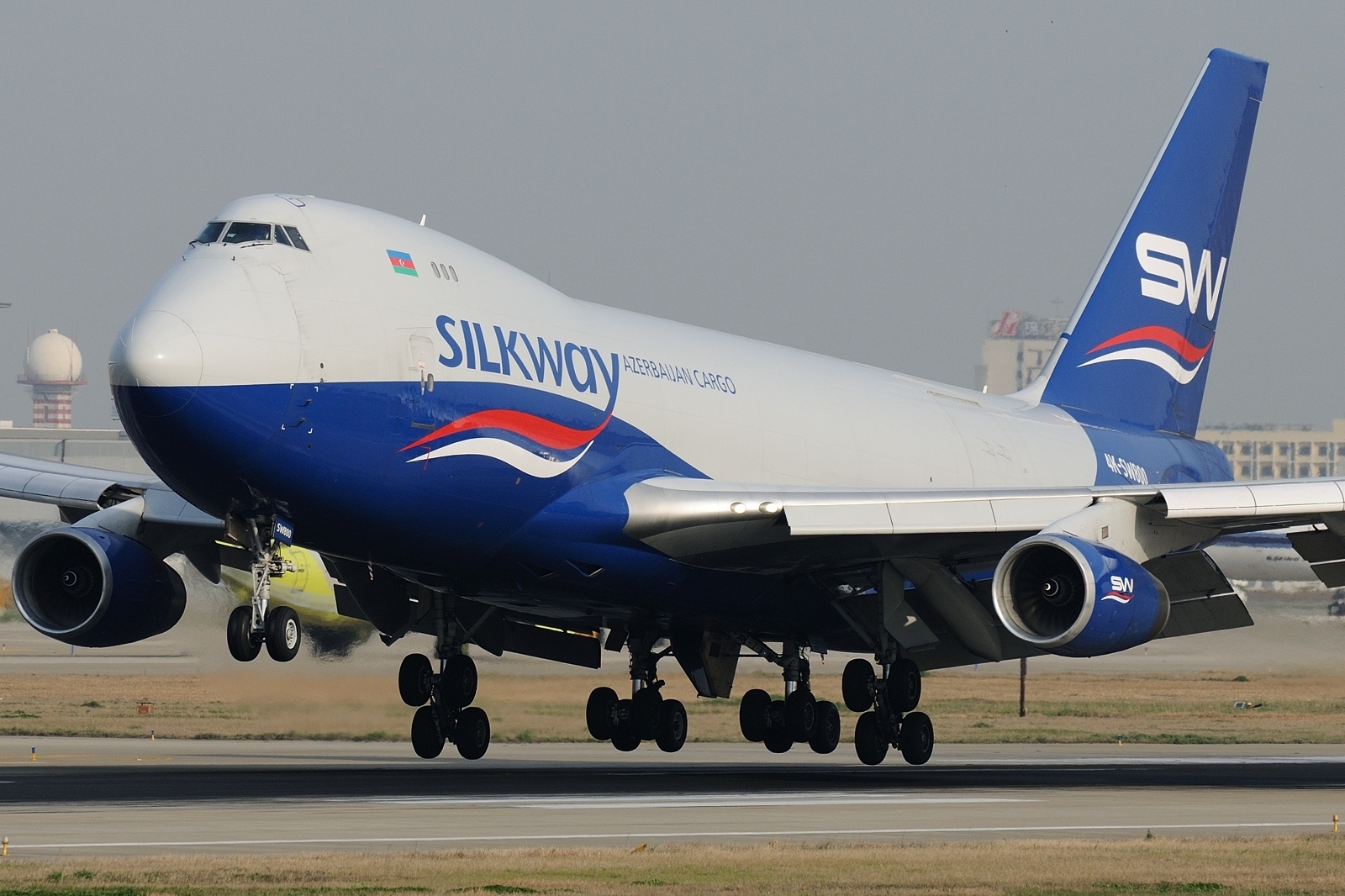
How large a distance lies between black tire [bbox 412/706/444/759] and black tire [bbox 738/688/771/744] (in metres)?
5.27

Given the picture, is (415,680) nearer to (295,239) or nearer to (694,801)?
(694,801)

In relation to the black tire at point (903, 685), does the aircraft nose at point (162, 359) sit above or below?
above

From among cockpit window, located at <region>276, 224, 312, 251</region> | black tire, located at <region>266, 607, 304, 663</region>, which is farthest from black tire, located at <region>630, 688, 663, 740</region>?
cockpit window, located at <region>276, 224, 312, 251</region>

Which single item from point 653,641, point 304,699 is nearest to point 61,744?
point 304,699

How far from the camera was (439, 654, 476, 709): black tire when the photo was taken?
93.8 feet

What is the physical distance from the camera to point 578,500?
24672 mm

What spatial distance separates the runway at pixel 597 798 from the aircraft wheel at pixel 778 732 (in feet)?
1.95

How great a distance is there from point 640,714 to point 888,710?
4519mm

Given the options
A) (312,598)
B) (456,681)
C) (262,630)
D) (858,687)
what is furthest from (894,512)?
(312,598)

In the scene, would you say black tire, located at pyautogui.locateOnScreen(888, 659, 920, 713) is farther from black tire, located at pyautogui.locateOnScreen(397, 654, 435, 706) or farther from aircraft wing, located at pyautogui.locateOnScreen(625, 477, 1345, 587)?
black tire, located at pyautogui.locateOnScreen(397, 654, 435, 706)

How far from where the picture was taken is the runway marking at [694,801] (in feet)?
71.1

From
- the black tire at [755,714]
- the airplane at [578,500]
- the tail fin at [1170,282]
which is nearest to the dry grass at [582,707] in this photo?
the airplane at [578,500]

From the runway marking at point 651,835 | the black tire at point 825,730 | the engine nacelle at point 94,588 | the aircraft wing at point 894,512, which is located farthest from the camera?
the black tire at point 825,730

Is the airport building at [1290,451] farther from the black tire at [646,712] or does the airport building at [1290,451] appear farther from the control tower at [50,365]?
the black tire at [646,712]
